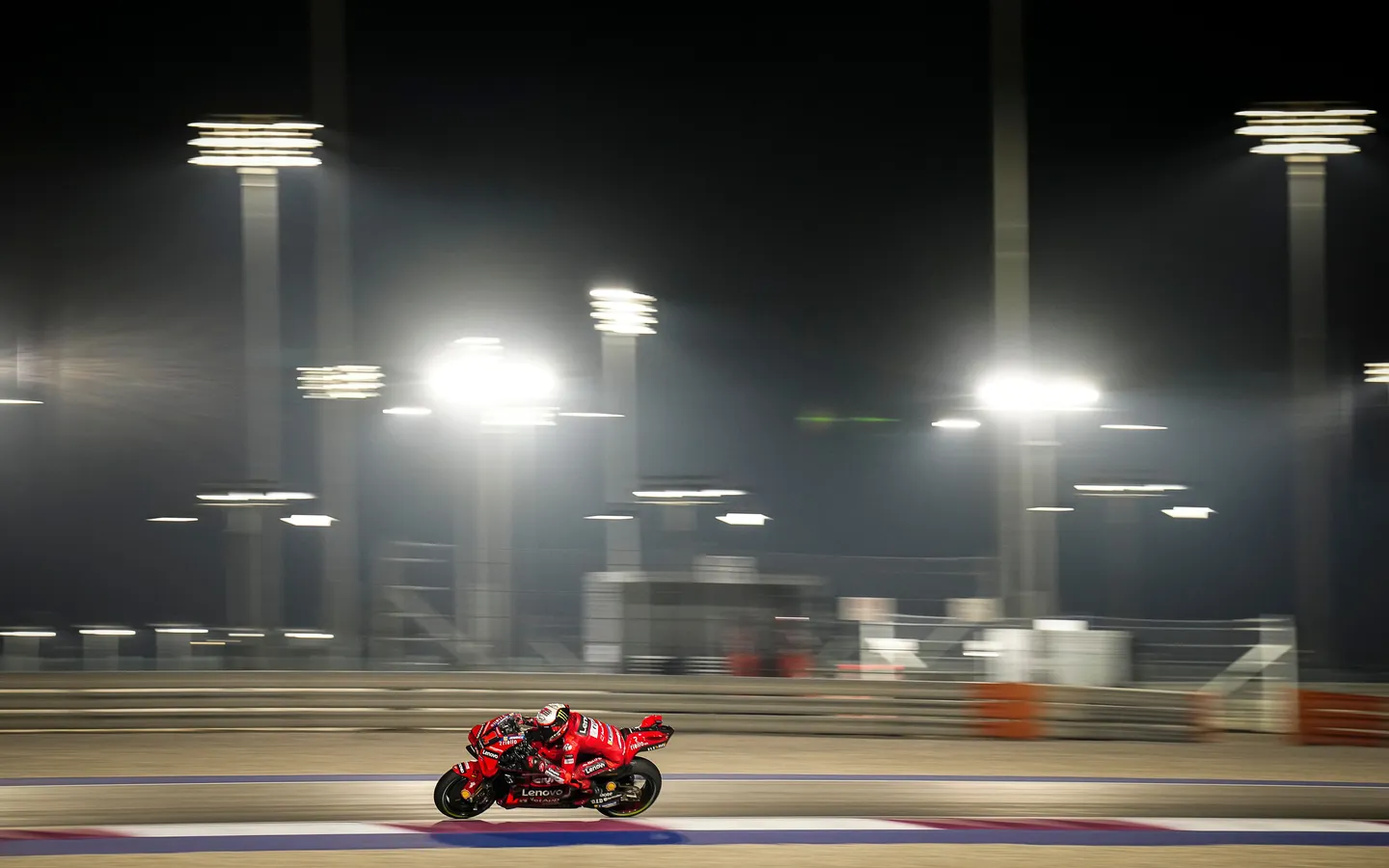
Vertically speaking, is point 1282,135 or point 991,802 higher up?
point 1282,135

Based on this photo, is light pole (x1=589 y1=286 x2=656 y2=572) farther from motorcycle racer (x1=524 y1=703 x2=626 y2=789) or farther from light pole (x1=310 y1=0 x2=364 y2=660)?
motorcycle racer (x1=524 y1=703 x2=626 y2=789)

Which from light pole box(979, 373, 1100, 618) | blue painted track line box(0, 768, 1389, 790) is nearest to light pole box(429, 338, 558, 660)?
blue painted track line box(0, 768, 1389, 790)

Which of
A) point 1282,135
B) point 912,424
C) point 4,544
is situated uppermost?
point 1282,135

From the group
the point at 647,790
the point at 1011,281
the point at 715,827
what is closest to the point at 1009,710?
the point at 1011,281

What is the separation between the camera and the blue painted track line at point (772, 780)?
12.6 m

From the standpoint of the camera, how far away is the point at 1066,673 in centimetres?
1853

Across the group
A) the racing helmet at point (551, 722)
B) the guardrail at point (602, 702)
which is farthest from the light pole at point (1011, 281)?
the racing helmet at point (551, 722)

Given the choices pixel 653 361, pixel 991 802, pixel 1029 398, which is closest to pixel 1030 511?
pixel 1029 398

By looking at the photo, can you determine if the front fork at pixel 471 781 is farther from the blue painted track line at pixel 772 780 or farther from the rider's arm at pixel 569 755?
the blue painted track line at pixel 772 780

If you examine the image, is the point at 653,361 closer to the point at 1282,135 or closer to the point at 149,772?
the point at 1282,135

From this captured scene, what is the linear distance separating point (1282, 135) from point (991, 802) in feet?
47.2

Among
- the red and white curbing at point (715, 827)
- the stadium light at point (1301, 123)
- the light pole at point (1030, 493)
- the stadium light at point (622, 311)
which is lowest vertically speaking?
the red and white curbing at point (715, 827)

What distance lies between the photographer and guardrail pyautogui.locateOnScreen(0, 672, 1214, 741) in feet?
54.1

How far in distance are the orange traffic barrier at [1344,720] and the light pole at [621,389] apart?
41.0 feet
